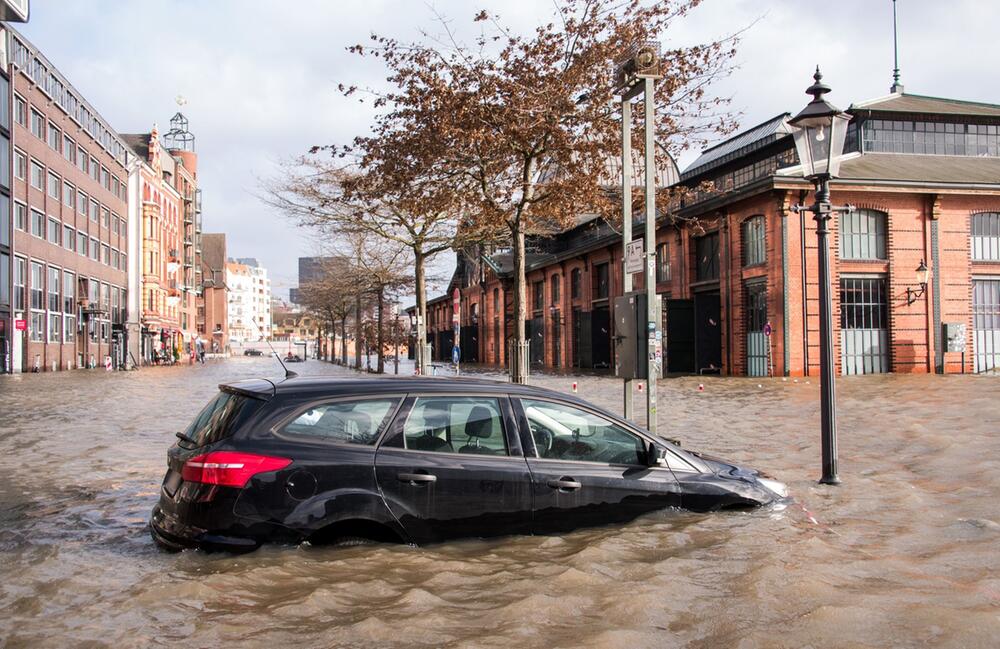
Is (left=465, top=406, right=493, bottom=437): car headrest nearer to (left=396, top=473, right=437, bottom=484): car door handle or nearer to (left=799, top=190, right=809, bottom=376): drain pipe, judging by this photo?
(left=396, top=473, right=437, bottom=484): car door handle

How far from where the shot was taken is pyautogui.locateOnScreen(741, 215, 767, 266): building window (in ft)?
98.4

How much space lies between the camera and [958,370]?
3000 cm

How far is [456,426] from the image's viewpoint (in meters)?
5.63

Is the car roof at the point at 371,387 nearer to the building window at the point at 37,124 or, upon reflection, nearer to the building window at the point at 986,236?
the building window at the point at 986,236

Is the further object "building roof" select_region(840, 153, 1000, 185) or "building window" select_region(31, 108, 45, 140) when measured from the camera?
"building window" select_region(31, 108, 45, 140)

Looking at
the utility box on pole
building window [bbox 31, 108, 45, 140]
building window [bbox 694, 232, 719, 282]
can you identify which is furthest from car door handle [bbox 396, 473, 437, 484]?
building window [bbox 31, 108, 45, 140]

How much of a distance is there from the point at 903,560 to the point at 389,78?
41.4 feet

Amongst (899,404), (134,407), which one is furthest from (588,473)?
(134,407)

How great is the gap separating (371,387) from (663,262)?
33441 mm

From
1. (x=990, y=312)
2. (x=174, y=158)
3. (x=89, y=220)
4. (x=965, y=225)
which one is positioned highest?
(x=174, y=158)

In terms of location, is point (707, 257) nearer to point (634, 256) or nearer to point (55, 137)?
point (634, 256)

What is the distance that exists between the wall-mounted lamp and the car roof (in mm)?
27671

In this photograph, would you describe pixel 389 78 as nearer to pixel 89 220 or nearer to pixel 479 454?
pixel 479 454

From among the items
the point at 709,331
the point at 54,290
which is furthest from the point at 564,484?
the point at 54,290
